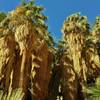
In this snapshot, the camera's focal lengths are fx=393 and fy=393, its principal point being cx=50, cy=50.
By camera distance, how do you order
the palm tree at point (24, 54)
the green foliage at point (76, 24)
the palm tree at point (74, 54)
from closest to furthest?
the palm tree at point (24, 54)
the palm tree at point (74, 54)
the green foliage at point (76, 24)

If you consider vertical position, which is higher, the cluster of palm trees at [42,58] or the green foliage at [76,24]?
the green foliage at [76,24]

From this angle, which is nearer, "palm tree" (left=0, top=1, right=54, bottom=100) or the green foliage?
"palm tree" (left=0, top=1, right=54, bottom=100)

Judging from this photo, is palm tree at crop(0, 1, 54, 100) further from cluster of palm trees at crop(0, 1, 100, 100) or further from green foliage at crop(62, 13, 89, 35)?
green foliage at crop(62, 13, 89, 35)

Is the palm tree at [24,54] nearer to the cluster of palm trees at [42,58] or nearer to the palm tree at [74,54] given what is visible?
the cluster of palm trees at [42,58]

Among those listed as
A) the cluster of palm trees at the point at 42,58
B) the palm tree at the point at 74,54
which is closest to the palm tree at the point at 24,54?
the cluster of palm trees at the point at 42,58

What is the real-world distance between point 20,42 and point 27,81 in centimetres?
218

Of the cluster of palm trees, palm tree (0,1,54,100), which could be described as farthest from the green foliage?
palm tree (0,1,54,100)

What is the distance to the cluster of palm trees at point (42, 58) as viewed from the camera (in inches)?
837

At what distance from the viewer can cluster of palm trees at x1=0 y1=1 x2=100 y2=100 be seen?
21250 mm

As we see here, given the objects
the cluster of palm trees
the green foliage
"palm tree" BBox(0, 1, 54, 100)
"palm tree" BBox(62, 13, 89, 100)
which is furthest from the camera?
the green foliage

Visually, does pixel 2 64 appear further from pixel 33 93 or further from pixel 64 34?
pixel 64 34

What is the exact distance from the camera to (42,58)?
22.7m

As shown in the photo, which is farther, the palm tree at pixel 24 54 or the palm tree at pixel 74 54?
the palm tree at pixel 74 54

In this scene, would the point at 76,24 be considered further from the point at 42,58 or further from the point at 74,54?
the point at 42,58
